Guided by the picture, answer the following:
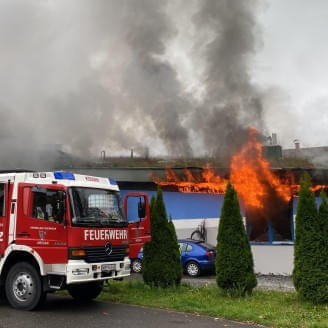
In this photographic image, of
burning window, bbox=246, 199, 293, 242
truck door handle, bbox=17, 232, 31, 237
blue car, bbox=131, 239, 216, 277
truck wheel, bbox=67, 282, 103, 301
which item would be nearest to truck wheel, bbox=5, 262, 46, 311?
truck door handle, bbox=17, 232, 31, 237

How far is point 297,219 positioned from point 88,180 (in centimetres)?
460

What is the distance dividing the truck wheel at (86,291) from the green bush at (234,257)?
9.31 ft

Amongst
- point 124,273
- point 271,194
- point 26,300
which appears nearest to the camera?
point 26,300

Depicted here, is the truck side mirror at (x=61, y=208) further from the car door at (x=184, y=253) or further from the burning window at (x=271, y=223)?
the burning window at (x=271, y=223)

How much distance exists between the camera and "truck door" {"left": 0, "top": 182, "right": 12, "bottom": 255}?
794 centimetres

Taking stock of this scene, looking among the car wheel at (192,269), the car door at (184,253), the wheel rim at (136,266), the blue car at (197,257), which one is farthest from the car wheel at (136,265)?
the car wheel at (192,269)

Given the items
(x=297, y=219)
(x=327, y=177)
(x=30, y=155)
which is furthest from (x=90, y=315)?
(x=327, y=177)

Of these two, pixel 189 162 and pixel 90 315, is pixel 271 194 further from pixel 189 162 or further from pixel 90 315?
pixel 90 315

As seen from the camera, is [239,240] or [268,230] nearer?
[239,240]

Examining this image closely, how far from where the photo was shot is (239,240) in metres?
9.05

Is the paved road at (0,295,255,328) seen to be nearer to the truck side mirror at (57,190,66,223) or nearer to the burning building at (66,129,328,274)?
the truck side mirror at (57,190,66,223)

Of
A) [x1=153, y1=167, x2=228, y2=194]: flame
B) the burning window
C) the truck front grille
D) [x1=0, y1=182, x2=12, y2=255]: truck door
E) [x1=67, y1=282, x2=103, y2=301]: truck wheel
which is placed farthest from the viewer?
[x1=153, y1=167, x2=228, y2=194]: flame

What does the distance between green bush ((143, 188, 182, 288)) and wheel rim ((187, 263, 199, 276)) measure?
15.0ft

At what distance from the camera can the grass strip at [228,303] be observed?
705cm
